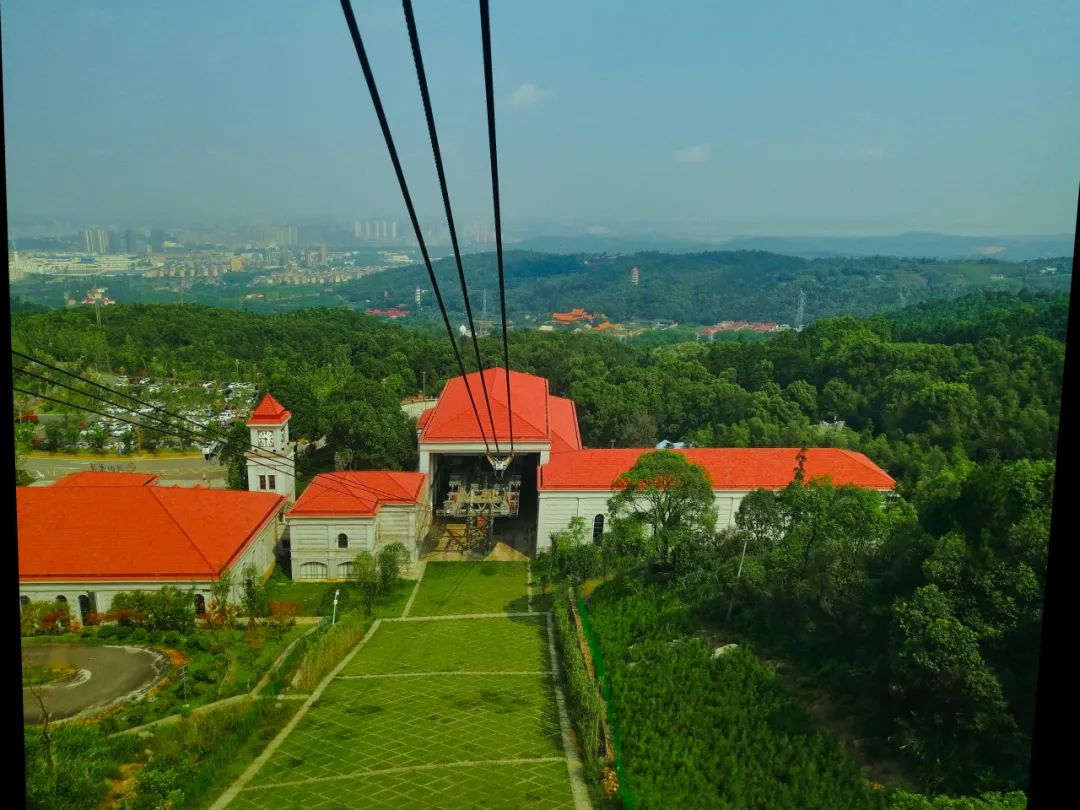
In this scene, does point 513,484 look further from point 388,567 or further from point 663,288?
point 663,288

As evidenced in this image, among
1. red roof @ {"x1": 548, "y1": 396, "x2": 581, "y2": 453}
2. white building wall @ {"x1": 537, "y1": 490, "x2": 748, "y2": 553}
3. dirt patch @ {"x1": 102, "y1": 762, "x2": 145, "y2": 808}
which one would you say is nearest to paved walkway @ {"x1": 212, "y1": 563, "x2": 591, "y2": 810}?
dirt patch @ {"x1": 102, "y1": 762, "x2": 145, "y2": 808}

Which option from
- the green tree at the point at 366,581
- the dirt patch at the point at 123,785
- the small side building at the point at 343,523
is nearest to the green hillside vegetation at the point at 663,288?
the small side building at the point at 343,523

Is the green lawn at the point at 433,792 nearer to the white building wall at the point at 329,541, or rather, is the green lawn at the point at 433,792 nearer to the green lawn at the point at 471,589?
the green lawn at the point at 471,589

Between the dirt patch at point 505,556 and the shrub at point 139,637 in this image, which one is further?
the dirt patch at point 505,556

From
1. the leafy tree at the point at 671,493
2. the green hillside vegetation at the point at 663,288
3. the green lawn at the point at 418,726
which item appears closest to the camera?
the green lawn at the point at 418,726

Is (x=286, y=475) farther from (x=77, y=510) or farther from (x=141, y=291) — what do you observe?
(x=141, y=291)

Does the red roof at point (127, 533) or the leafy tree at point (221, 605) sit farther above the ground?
the red roof at point (127, 533)
